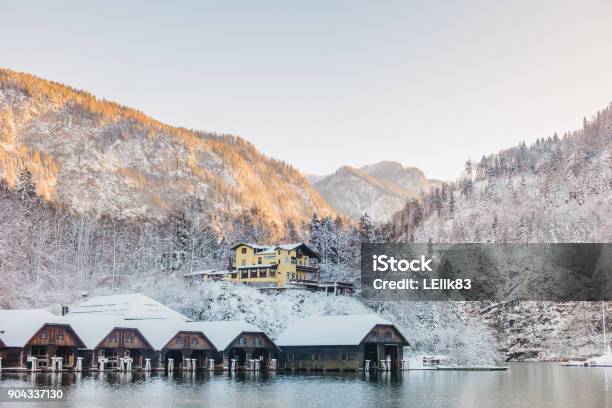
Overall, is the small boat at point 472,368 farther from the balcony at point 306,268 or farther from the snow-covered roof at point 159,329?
the snow-covered roof at point 159,329

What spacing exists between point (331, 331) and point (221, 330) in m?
13.2

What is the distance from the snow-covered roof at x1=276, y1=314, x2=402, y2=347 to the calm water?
16.9 metres

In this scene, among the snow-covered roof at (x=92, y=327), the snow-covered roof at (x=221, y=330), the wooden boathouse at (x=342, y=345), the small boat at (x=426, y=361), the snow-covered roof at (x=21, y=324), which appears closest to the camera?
the snow-covered roof at (x=21, y=324)

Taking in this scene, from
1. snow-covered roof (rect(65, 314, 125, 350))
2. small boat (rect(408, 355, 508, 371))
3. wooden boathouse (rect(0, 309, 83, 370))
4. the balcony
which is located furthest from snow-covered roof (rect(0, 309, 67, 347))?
the balcony

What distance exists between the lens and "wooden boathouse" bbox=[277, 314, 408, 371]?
282ft

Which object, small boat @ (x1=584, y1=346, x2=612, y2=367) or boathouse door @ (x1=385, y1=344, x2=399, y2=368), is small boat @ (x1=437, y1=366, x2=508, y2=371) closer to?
boathouse door @ (x1=385, y1=344, x2=399, y2=368)

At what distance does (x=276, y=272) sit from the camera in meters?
117

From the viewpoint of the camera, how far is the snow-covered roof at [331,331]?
8600cm

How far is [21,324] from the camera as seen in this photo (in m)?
77.9

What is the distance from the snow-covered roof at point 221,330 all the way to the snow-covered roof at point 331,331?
4429 mm

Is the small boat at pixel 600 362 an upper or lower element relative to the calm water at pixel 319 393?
lower

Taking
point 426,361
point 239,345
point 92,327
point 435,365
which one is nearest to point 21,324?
point 92,327

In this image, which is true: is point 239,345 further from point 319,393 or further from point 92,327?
point 319,393

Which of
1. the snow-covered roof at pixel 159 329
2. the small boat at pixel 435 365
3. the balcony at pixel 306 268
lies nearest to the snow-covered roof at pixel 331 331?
the small boat at pixel 435 365
